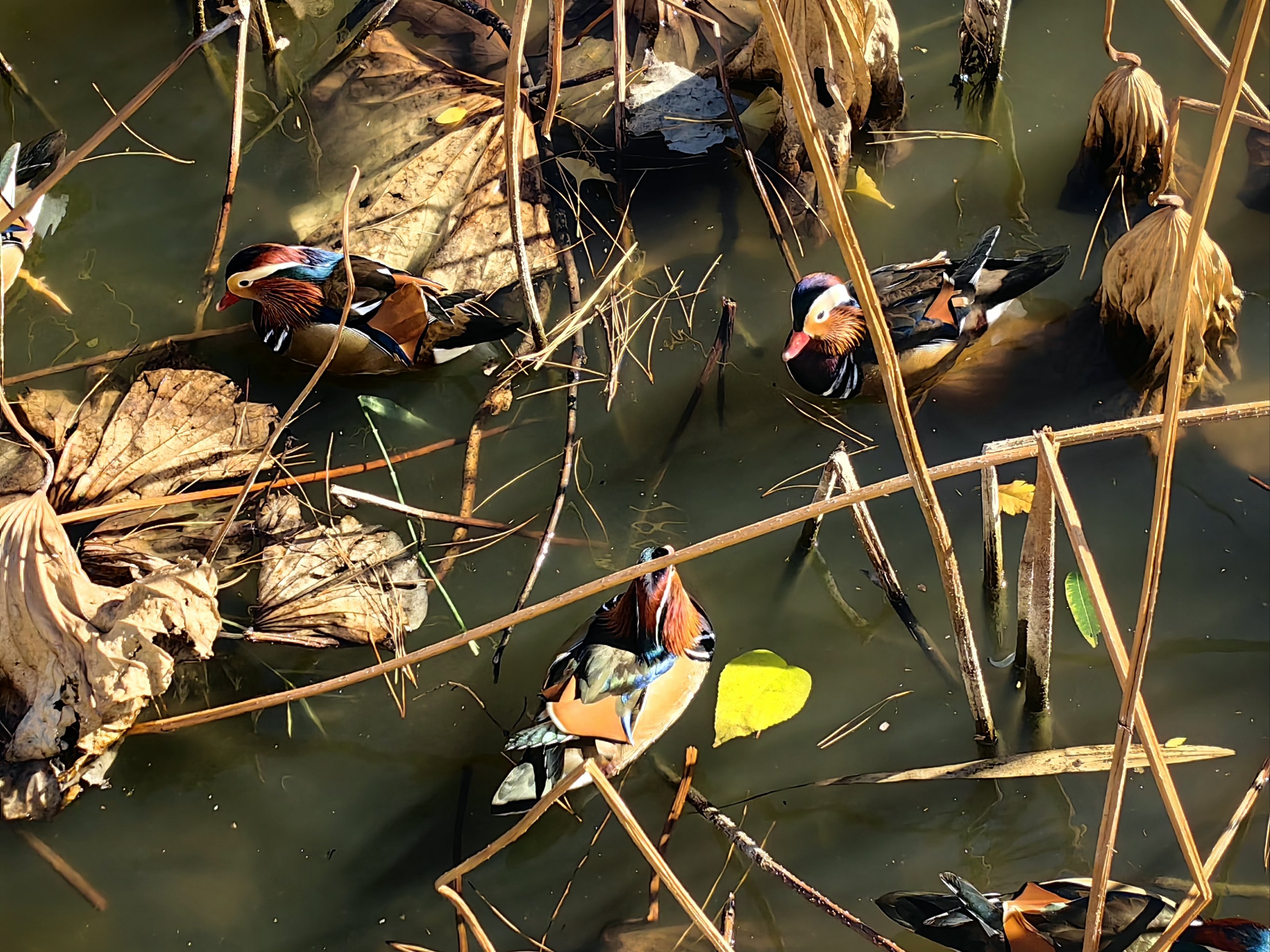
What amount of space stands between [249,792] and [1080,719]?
231 centimetres

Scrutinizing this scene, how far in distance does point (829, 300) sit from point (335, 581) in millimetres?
1682

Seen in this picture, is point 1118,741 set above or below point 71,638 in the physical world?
above

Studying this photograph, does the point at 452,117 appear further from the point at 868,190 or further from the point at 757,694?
the point at 757,694

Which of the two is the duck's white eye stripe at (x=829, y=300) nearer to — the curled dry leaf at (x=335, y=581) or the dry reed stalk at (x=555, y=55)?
the dry reed stalk at (x=555, y=55)

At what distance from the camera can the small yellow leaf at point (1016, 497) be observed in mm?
Result: 2906

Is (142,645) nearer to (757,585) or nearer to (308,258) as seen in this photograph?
(308,258)

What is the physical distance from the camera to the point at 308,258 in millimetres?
2885

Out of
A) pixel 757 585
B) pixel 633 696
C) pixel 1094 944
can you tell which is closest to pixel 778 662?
pixel 757 585

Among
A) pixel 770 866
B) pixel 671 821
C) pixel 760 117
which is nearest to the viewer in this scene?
pixel 770 866

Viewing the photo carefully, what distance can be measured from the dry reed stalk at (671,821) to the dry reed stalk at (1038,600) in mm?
936

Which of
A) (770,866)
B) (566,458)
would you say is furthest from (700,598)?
(770,866)

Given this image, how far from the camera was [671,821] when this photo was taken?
2.62 metres

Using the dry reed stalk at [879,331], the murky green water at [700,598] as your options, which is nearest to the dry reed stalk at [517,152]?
the murky green water at [700,598]

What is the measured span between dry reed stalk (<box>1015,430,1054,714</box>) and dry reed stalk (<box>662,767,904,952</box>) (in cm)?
77
